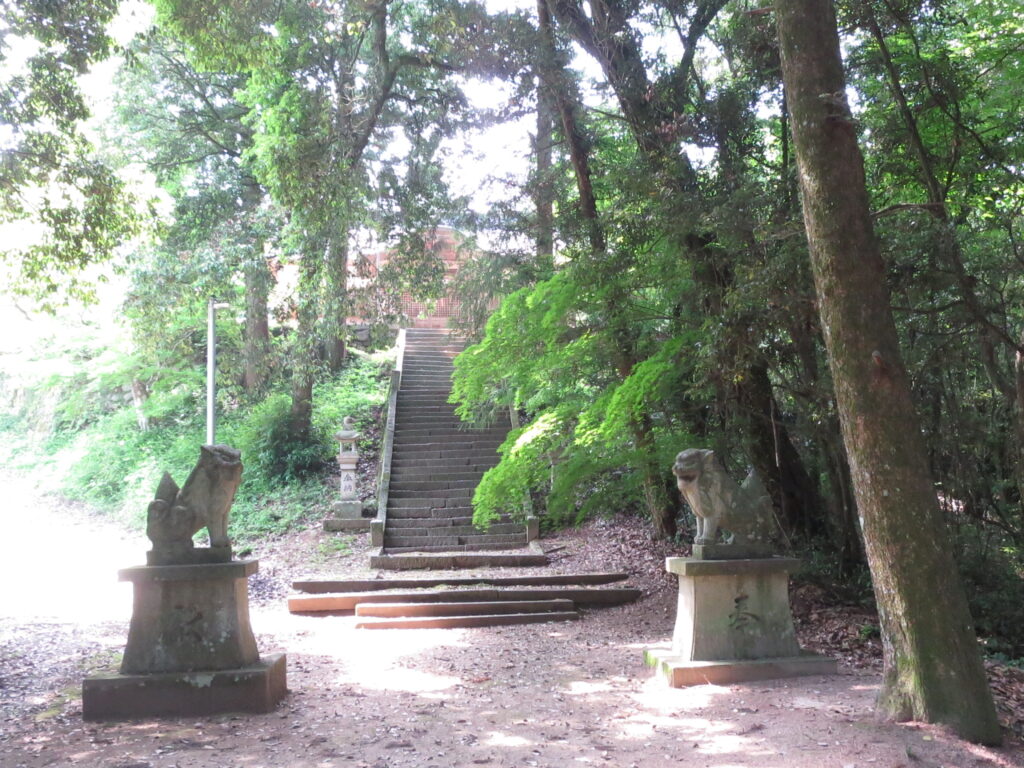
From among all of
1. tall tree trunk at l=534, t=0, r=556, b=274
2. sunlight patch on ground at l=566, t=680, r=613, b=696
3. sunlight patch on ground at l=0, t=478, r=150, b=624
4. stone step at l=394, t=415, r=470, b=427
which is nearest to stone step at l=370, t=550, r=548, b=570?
sunlight patch on ground at l=0, t=478, r=150, b=624

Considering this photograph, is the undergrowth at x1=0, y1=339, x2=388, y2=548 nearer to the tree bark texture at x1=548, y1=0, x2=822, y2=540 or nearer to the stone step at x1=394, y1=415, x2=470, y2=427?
the stone step at x1=394, y1=415, x2=470, y2=427

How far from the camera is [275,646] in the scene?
911 centimetres

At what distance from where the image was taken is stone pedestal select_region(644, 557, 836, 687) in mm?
6859

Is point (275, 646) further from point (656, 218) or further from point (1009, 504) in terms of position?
point (1009, 504)

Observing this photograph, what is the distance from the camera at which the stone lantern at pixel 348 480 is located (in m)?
16.4

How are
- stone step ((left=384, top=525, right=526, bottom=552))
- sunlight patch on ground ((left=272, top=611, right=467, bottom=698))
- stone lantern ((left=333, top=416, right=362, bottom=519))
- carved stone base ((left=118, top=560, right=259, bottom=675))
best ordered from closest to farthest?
carved stone base ((left=118, top=560, right=259, bottom=675))
sunlight patch on ground ((left=272, top=611, right=467, bottom=698))
stone step ((left=384, top=525, right=526, bottom=552))
stone lantern ((left=333, top=416, right=362, bottom=519))

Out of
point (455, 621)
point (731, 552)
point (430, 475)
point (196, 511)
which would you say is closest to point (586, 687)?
point (731, 552)

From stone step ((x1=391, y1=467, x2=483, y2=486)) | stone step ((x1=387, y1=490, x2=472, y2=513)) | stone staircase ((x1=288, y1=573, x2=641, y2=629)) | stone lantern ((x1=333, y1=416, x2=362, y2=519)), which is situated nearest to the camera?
stone staircase ((x1=288, y1=573, x2=641, y2=629))

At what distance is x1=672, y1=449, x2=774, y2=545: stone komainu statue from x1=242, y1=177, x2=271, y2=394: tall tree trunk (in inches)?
473

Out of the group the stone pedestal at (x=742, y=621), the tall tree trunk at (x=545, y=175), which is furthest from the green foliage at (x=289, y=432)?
the stone pedestal at (x=742, y=621)

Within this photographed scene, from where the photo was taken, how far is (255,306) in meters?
19.4

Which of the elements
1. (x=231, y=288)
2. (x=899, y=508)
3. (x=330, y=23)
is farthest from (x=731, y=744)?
(x=231, y=288)

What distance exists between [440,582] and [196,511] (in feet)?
19.5

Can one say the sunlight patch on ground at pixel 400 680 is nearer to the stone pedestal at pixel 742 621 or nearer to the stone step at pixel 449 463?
the stone pedestal at pixel 742 621
